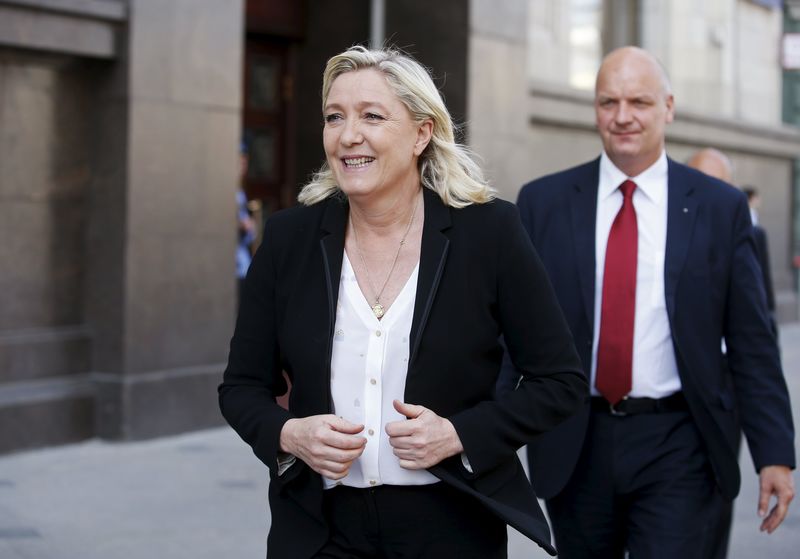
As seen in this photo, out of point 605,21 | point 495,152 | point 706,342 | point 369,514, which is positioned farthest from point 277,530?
point 605,21

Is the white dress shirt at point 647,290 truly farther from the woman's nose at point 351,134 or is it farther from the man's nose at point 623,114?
the woman's nose at point 351,134

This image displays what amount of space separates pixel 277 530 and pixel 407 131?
937 mm

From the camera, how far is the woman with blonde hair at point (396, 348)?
2.68 meters

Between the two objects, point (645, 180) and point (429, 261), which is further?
point (645, 180)

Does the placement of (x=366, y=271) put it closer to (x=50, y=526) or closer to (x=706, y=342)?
(x=706, y=342)

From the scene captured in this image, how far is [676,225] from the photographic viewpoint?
3.88 m

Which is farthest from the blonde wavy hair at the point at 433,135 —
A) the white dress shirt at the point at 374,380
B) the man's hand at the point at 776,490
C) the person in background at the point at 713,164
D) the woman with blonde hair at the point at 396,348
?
the person in background at the point at 713,164

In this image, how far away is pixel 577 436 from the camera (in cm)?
377

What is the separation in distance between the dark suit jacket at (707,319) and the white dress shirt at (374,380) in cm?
115

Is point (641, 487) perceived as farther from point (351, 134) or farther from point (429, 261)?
point (351, 134)

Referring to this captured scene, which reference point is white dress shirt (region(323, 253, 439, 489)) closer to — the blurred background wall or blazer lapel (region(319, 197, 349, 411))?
blazer lapel (region(319, 197, 349, 411))

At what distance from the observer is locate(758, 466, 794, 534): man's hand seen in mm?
3764

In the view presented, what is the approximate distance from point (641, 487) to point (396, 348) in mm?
1391

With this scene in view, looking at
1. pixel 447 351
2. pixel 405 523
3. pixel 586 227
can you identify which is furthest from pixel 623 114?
pixel 405 523
